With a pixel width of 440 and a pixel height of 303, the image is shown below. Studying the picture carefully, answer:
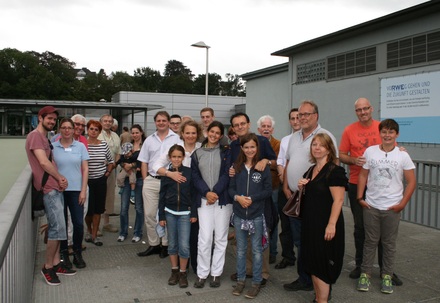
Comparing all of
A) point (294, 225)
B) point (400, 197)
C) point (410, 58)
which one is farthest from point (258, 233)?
point (410, 58)

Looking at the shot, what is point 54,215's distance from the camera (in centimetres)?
444

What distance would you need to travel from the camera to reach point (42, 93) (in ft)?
202

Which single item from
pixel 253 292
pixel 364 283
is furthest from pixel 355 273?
pixel 253 292

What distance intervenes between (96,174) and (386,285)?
401 centimetres

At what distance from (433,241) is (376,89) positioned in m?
6.64

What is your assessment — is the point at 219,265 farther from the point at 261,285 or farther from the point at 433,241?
the point at 433,241

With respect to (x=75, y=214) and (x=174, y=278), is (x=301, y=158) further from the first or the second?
(x=75, y=214)

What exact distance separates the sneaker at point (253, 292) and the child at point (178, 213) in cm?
71

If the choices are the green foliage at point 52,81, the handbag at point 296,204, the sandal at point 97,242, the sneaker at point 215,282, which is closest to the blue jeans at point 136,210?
the sandal at point 97,242

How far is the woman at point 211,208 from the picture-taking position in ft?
14.5

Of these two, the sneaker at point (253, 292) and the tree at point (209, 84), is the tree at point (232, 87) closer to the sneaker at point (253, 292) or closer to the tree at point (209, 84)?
the tree at point (209, 84)

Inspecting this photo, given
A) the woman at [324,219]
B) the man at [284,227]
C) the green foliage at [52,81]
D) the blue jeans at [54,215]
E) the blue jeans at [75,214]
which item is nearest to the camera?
the woman at [324,219]

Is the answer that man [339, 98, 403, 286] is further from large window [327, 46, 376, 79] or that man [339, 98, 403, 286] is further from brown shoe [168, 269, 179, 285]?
large window [327, 46, 376, 79]

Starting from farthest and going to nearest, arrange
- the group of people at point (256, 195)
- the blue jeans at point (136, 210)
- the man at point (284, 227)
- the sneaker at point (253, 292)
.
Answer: the blue jeans at point (136, 210)
the man at point (284, 227)
the sneaker at point (253, 292)
the group of people at point (256, 195)
